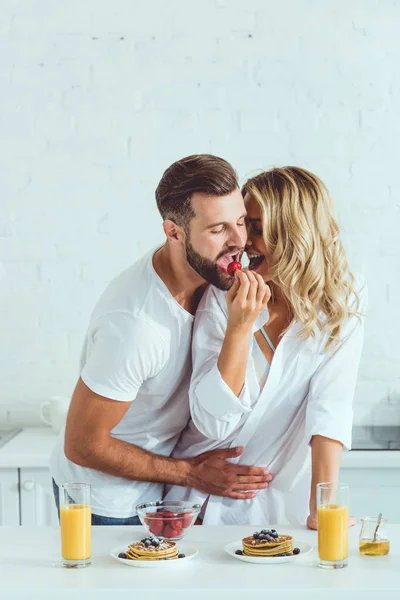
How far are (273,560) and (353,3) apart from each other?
2388 millimetres

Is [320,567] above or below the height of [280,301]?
below

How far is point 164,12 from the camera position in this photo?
3322 millimetres

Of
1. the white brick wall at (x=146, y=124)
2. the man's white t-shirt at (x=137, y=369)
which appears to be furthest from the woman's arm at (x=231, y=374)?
the white brick wall at (x=146, y=124)

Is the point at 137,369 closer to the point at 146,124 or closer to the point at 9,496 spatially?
the point at 9,496

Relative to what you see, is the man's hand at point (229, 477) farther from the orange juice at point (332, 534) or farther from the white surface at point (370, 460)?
the white surface at point (370, 460)

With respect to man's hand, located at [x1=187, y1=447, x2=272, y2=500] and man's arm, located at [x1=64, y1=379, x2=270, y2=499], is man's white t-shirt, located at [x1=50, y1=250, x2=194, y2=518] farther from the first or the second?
man's hand, located at [x1=187, y1=447, x2=272, y2=500]

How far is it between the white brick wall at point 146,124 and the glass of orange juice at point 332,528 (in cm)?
178

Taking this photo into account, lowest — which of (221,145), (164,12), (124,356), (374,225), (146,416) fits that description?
(146,416)

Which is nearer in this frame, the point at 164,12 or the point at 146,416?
the point at 146,416

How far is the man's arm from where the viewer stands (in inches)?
84.2

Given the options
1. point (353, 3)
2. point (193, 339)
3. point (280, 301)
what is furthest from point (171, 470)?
point (353, 3)

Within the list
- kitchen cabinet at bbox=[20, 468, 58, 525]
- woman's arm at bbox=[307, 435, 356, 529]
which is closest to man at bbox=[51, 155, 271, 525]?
woman's arm at bbox=[307, 435, 356, 529]

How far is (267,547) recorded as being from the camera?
165 cm

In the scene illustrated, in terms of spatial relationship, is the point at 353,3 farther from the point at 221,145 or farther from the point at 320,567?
the point at 320,567
